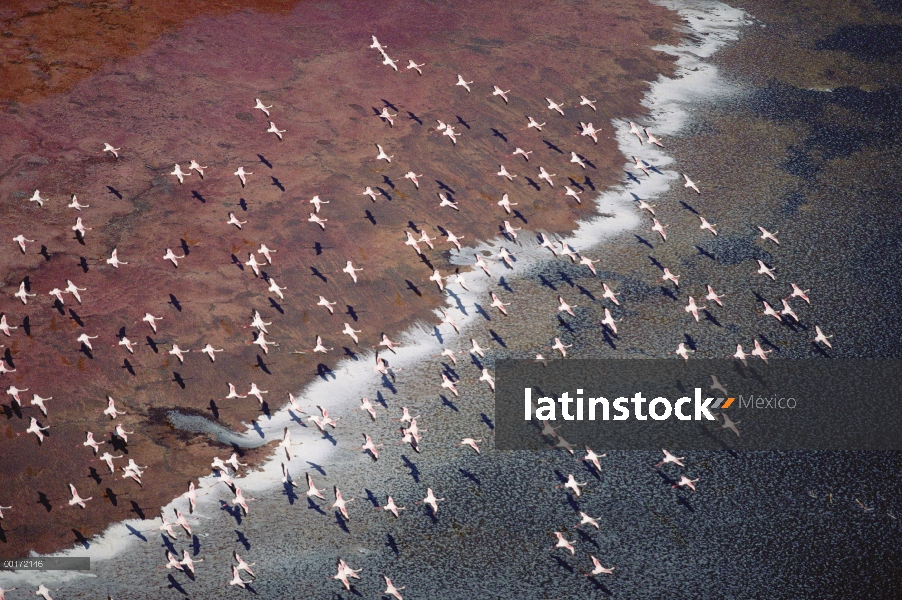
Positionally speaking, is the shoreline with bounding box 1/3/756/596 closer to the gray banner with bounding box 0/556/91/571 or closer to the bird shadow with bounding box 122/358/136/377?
the gray banner with bounding box 0/556/91/571

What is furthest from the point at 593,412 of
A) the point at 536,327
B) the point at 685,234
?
the point at 685,234

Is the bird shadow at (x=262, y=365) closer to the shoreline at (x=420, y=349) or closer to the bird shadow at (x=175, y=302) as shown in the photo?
the shoreline at (x=420, y=349)

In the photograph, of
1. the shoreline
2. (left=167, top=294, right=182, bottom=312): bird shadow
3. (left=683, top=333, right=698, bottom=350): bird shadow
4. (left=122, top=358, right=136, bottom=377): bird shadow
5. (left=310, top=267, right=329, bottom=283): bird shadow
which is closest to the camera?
the shoreline

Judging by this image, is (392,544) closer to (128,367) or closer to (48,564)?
(48,564)

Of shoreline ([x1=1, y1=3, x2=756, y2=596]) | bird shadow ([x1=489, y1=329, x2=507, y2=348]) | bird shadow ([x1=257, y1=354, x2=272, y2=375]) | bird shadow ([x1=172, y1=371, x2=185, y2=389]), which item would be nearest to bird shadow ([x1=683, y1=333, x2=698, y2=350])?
shoreline ([x1=1, y1=3, x2=756, y2=596])

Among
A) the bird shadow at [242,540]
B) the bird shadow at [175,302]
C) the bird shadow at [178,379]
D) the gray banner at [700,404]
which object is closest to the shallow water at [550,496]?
the bird shadow at [242,540]

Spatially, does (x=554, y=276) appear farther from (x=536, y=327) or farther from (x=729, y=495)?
(x=729, y=495)

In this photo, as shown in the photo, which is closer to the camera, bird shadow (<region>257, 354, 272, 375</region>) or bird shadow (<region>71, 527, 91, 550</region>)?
bird shadow (<region>71, 527, 91, 550</region>)
